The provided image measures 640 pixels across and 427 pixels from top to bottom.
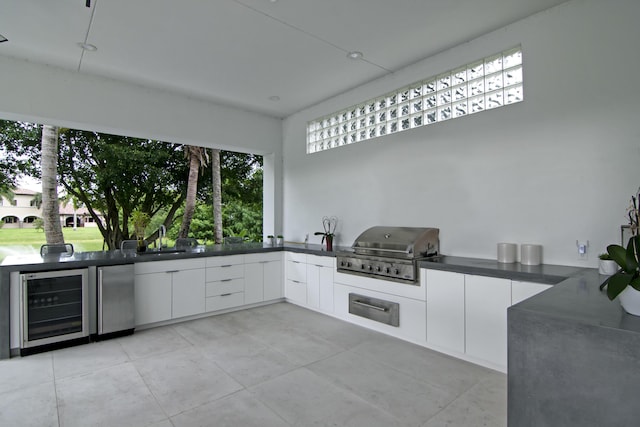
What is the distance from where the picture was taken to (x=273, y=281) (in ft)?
15.5

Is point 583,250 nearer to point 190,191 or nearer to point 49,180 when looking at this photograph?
point 190,191

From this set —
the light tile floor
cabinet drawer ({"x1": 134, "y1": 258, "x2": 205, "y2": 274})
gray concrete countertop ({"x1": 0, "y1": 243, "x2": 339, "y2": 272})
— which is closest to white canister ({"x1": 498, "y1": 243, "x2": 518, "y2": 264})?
the light tile floor

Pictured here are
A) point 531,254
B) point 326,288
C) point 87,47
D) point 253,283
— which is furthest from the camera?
point 253,283

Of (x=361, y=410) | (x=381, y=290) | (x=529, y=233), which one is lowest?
(x=361, y=410)

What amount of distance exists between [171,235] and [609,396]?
Result: 9467 mm

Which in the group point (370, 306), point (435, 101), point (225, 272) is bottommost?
point (370, 306)

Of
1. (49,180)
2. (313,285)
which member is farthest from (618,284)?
(49,180)

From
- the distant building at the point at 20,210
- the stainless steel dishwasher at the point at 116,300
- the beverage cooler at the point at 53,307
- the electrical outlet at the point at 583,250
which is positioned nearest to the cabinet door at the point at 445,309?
the electrical outlet at the point at 583,250

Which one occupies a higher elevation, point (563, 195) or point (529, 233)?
point (563, 195)

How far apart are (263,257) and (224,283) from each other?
62 centimetres

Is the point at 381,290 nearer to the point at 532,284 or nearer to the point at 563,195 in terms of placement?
the point at 532,284

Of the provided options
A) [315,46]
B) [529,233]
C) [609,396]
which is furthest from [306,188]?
[609,396]

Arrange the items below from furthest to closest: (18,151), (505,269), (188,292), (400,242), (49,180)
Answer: (18,151) < (49,180) < (188,292) < (400,242) < (505,269)

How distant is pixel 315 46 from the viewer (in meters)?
3.39
